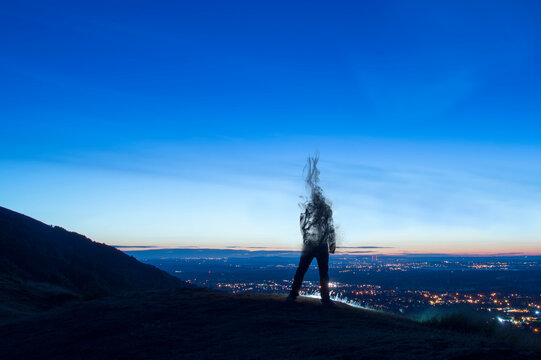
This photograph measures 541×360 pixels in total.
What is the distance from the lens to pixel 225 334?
35.2 ft

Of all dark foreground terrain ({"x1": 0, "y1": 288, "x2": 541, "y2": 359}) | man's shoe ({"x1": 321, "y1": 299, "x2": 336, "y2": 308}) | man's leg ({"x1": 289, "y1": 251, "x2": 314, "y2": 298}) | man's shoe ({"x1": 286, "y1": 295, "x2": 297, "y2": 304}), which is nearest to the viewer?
dark foreground terrain ({"x1": 0, "y1": 288, "x2": 541, "y2": 359})

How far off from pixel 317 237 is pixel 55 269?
131ft

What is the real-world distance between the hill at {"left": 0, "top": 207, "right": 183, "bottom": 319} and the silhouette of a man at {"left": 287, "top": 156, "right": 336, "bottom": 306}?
49.6 ft

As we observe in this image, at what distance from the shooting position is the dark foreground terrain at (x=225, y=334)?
793cm

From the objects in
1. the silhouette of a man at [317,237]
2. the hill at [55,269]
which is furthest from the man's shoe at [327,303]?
the hill at [55,269]

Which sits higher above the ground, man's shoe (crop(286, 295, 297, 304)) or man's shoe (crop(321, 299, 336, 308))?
man's shoe (crop(286, 295, 297, 304))

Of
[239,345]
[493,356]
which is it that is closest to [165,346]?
[239,345]

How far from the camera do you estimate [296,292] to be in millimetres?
16297

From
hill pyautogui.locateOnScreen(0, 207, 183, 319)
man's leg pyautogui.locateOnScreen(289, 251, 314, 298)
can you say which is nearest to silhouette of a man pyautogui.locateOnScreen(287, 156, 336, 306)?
man's leg pyautogui.locateOnScreen(289, 251, 314, 298)

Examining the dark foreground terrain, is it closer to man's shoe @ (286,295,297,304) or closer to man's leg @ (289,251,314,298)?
man's shoe @ (286,295,297,304)

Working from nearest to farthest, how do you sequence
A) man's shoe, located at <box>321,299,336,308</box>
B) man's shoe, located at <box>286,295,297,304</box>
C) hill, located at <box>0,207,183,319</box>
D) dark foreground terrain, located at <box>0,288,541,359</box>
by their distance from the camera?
dark foreground terrain, located at <box>0,288,541,359</box> < man's shoe, located at <box>321,299,336,308</box> < man's shoe, located at <box>286,295,297,304</box> < hill, located at <box>0,207,183,319</box>

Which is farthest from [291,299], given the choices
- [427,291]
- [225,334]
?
[427,291]

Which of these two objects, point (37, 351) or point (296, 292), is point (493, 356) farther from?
point (37, 351)

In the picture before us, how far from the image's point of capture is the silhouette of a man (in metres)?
16.0
